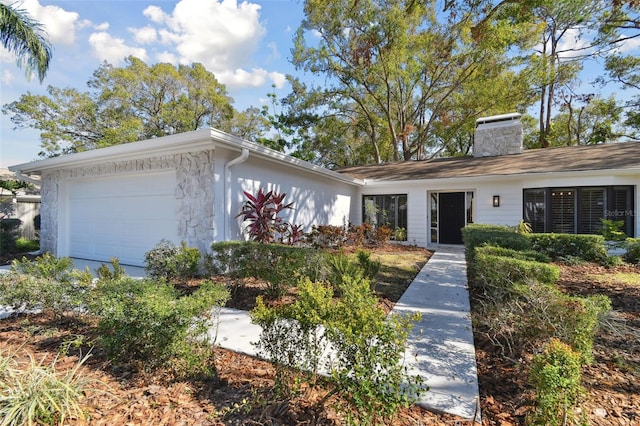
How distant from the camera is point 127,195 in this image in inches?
329

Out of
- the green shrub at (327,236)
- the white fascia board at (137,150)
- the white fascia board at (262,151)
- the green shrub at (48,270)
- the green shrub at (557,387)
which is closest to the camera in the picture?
the green shrub at (557,387)

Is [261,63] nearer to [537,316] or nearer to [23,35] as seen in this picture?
[23,35]

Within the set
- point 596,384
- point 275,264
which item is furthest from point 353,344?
point 275,264

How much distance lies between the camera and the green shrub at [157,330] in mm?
2572

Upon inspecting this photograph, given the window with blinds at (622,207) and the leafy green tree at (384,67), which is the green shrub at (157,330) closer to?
the window with blinds at (622,207)

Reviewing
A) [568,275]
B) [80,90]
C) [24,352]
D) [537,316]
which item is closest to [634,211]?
[568,275]

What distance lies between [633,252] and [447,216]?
18.6 feet

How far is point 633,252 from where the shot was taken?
740 cm

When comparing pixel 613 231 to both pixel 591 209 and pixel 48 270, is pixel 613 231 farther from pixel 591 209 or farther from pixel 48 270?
pixel 48 270

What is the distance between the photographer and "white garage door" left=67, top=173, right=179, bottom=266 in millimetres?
7574

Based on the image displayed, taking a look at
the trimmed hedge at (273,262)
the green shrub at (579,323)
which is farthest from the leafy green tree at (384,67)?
the green shrub at (579,323)

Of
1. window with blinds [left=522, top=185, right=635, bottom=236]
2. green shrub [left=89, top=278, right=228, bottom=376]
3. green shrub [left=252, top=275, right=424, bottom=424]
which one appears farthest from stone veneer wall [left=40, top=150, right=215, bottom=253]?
window with blinds [left=522, top=185, right=635, bottom=236]

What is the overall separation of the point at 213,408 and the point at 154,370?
843mm

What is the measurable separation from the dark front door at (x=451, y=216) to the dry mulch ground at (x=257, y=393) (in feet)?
30.1
